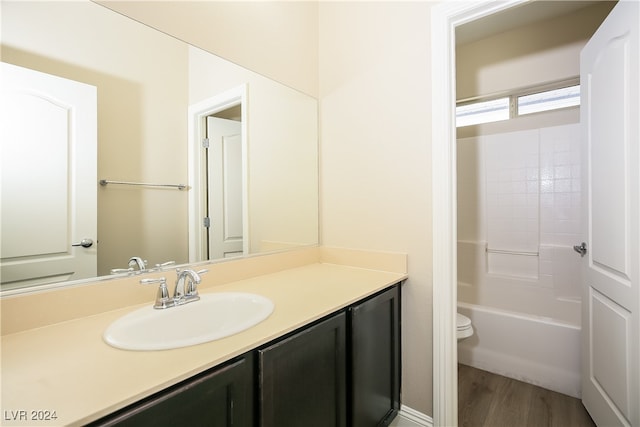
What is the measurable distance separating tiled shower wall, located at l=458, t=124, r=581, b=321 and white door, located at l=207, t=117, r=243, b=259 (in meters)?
2.11

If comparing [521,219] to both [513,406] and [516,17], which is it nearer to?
[513,406]

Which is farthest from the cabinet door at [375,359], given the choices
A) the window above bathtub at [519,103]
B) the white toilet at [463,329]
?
the window above bathtub at [519,103]

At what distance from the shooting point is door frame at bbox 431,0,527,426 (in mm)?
1401

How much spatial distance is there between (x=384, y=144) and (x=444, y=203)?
1.51 feet

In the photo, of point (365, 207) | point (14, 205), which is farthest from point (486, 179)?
point (14, 205)

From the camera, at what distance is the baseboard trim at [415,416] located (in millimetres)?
1464

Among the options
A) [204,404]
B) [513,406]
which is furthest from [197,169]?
[513,406]

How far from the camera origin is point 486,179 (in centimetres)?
Answer: 261

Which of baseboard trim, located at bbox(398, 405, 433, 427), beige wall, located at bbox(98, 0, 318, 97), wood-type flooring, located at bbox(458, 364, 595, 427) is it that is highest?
beige wall, located at bbox(98, 0, 318, 97)

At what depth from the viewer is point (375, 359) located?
1.33 metres

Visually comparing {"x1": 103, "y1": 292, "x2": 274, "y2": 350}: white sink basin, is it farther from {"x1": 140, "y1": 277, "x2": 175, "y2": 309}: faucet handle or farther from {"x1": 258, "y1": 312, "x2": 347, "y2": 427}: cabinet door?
{"x1": 258, "y1": 312, "x2": 347, "y2": 427}: cabinet door

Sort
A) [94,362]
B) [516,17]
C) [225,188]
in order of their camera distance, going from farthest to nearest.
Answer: [516,17] → [225,188] → [94,362]

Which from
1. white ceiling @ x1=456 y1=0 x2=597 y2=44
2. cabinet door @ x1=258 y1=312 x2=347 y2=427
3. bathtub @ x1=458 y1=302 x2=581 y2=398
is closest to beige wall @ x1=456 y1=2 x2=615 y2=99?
white ceiling @ x1=456 y1=0 x2=597 y2=44

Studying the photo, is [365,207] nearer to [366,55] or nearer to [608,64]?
[366,55]
